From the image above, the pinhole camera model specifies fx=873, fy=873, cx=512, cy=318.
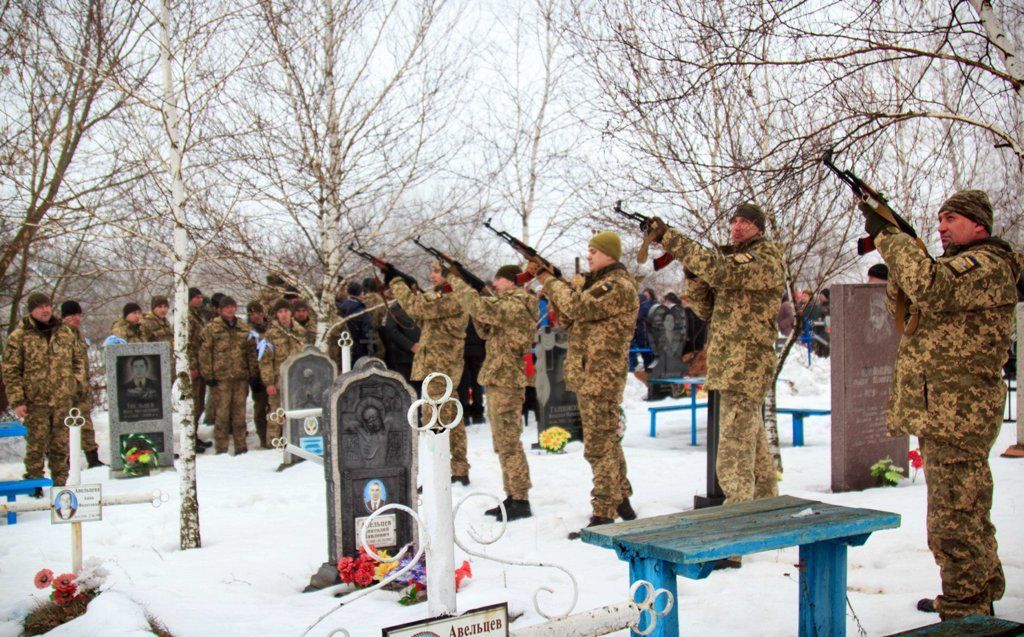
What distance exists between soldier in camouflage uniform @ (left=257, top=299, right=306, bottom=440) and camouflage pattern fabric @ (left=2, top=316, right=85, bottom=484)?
270 cm

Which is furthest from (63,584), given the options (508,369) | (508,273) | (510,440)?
(508,273)

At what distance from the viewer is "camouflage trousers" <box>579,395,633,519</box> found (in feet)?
20.8

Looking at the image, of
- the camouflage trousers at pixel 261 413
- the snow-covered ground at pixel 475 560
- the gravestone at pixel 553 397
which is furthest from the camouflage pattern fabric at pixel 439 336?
the camouflage trousers at pixel 261 413

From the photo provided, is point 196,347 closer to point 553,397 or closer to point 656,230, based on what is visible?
point 553,397

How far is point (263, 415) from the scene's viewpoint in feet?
39.5

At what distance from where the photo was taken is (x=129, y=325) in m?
11.5

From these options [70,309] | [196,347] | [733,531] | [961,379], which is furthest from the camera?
[196,347]

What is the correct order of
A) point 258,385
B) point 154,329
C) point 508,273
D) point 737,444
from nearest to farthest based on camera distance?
point 737,444
point 508,273
point 154,329
point 258,385

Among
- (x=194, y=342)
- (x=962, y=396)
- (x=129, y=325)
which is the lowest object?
(x=962, y=396)

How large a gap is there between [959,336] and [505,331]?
4.19 meters

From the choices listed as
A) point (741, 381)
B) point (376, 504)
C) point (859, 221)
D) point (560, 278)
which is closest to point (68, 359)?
point (376, 504)

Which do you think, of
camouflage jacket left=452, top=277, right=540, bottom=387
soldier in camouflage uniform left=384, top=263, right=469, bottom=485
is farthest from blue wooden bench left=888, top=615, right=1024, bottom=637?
soldier in camouflage uniform left=384, top=263, right=469, bottom=485

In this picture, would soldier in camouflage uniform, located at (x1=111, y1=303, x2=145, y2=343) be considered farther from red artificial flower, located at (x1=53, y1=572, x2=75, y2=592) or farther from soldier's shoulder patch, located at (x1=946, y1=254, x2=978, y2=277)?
soldier's shoulder patch, located at (x1=946, y1=254, x2=978, y2=277)

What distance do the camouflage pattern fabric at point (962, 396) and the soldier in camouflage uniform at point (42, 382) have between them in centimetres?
808
